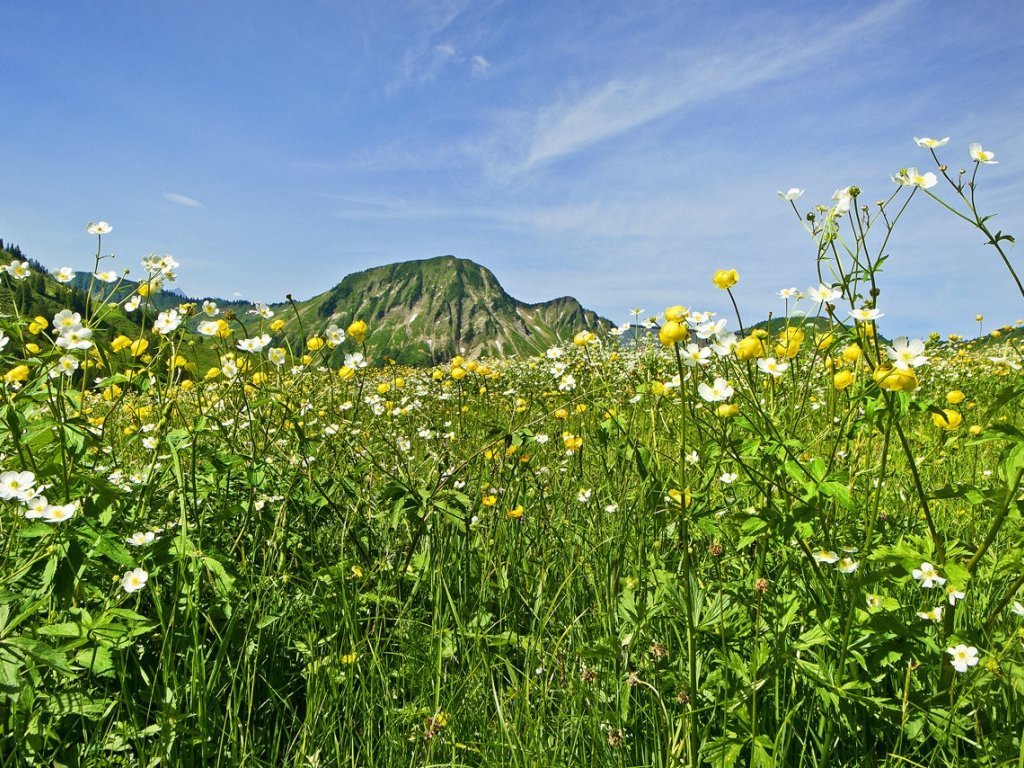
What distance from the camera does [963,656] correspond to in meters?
1.62

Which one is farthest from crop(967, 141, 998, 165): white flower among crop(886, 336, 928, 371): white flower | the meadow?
crop(886, 336, 928, 371): white flower

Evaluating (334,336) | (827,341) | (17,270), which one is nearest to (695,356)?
(827,341)

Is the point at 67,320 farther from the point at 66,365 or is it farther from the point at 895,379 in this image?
the point at 895,379

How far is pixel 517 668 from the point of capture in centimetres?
214

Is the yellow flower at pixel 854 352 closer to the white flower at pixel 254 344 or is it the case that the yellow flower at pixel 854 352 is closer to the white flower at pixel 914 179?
the white flower at pixel 914 179

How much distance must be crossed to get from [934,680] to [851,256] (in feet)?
4.04

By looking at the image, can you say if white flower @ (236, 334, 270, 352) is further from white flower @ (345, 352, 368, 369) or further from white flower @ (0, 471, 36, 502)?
white flower @ (0, 471, 36, 502)

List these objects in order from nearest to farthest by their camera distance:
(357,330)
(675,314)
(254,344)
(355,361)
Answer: (675,314)
(254,344)
(357,330)
(355,361)

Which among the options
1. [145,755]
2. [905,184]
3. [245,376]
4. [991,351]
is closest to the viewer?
[145,755]

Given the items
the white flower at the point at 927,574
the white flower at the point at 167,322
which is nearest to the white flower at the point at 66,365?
the white flower at the point at 167,322

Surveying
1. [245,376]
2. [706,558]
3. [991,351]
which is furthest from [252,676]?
[991,351]

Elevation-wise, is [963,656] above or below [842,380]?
below

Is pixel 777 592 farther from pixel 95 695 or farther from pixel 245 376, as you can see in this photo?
pixel 245 376

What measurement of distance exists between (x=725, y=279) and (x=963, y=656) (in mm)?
1199
